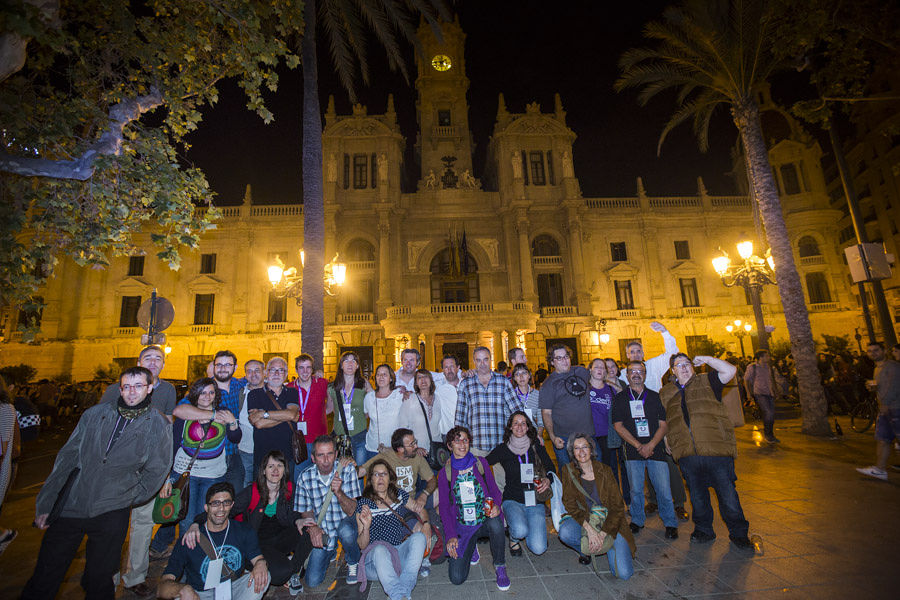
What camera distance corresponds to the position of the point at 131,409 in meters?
3.32

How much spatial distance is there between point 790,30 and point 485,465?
42.0ft

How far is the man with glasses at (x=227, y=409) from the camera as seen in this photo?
400cm

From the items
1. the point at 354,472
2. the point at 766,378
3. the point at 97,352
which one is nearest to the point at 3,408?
the point at 354,472

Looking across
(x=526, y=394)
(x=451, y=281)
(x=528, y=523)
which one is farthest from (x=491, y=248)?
(x=528, y=523)

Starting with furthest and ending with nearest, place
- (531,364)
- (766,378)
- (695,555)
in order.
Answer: (531,364), (766,378), (695,555)

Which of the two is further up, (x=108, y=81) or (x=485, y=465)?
(x=108, y=81)

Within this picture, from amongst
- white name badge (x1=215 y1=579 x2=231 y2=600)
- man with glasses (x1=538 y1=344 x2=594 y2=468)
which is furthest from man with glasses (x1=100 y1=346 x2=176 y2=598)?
man with glasses (x1=538 y1=344 x2=594 y2=468)

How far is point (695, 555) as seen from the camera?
3941mm

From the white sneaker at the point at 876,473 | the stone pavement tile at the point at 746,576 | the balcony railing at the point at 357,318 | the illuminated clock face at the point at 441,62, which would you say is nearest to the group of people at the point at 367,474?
the stone pavement tile at the point at 746,576

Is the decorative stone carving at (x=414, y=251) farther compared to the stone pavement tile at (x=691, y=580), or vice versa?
the decorative stone carving at (x=414, y=251)

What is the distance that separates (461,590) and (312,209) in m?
7.21

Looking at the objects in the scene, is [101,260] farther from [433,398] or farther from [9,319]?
[9,319]

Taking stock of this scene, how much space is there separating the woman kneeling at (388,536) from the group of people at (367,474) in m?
0.01

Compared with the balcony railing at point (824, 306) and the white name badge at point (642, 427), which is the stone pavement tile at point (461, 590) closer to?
the white name badge at point (642, 427)
